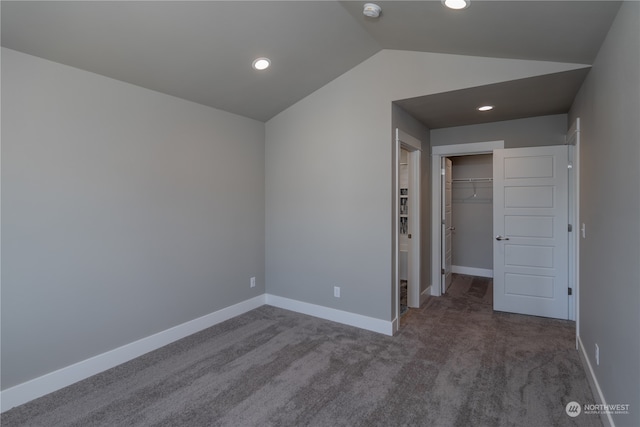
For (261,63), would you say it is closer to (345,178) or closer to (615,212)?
(345,178)

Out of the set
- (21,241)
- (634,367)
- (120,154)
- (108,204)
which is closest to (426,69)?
(634,367)

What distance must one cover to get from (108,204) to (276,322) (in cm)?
212

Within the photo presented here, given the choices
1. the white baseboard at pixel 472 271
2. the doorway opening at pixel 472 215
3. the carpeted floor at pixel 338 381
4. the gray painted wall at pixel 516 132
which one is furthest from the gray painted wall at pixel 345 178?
the white baseboard at pixel 472 271

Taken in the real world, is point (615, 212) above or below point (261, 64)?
below

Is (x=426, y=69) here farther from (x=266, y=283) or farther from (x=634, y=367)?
(x=266, y=283)

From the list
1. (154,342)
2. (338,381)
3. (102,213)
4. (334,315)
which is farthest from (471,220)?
(102,213)

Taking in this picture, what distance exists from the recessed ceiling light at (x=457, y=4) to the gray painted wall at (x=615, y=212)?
2.62ft

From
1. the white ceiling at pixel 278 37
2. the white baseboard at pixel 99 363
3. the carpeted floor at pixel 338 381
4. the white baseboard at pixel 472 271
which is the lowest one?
the carpeted floor at pixel 338 381

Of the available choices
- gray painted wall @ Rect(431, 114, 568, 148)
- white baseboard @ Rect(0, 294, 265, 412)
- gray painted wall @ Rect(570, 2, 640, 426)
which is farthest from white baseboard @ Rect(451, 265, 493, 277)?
white baseboard @ Rect(0, 294, 265, 412)

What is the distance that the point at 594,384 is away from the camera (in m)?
2.34

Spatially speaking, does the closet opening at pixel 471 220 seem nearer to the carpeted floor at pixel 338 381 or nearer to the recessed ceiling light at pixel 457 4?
the carpeted floor at pixel 338 381

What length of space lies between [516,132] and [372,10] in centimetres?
276

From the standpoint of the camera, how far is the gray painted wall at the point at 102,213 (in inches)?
90.9

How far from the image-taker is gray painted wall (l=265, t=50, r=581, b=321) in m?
3.26
